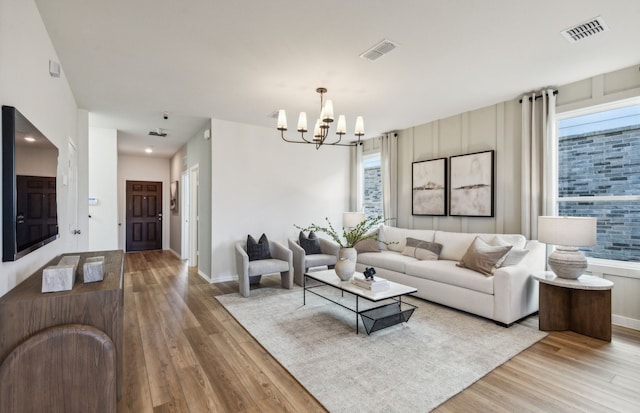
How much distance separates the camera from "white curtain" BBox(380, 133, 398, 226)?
5750 millimetres

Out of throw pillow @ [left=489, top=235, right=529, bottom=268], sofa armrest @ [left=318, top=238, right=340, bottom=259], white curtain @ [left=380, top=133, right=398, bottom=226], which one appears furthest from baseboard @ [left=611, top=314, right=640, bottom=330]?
sofa armrest @ [left=318, top=238, right=340, bottom=259]

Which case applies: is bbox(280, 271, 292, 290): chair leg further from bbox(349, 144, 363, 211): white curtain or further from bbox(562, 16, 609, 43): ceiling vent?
bbox(562, 16, 609, 43): ceiling vent

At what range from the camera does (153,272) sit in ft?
19.1

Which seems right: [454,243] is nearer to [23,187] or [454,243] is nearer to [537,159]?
[537,159]

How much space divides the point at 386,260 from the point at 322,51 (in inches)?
117

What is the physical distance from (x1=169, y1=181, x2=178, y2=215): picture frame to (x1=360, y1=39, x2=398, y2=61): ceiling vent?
6.40 meters

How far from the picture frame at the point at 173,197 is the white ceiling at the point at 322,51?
3.54 m

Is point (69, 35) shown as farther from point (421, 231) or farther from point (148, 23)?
point (421, 231)

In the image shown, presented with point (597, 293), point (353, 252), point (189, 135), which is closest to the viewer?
point (597, 293)

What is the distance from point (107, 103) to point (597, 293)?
6225 mm

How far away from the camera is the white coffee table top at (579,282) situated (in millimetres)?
2904

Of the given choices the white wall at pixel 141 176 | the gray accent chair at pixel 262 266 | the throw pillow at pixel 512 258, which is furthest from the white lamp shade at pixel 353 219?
the white wall at pixel 141 176

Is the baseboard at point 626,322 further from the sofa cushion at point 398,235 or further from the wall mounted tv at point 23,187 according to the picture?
the wall mounted tv at point 23,187

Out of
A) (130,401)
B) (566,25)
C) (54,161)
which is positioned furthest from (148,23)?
(566,25)
